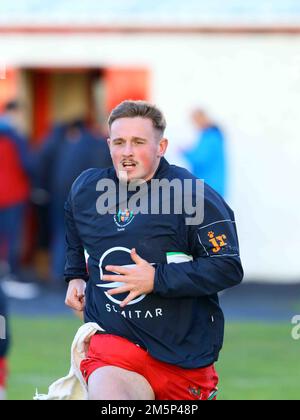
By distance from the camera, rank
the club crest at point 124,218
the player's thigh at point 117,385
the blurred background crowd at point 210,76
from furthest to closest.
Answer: the blurred background crowd at point 210,76 < the club crest at point 124,218 < the player's thigh at point 117,385

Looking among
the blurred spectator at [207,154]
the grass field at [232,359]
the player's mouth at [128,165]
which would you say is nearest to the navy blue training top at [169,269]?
the player's mouth at [128,165]


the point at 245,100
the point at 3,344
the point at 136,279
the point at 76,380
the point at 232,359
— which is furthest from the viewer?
the point at 245,100

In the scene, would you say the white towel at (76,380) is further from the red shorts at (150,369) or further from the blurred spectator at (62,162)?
the blurred spectator at (62,162)

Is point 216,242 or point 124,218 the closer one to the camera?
point 216,242

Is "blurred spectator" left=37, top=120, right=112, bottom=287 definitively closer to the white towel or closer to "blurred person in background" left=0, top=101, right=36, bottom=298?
"blurred person in background" left=0, top=101, right=36, bottom=298

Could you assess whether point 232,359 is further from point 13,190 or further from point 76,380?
point 13,190

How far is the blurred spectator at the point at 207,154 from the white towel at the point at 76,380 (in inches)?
306

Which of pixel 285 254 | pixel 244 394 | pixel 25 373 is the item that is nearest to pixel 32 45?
pixel 285 254

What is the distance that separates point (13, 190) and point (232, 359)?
5.34 meters

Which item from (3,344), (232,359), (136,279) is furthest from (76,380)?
(232,359)

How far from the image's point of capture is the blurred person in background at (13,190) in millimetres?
13922

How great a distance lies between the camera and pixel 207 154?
515 inches

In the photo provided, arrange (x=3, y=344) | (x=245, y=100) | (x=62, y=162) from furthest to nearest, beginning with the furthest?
(x=245, y=100), (x=62, y=162), (x=3, y=344)

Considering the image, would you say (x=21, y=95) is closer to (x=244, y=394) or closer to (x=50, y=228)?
(x=50, y=228)
